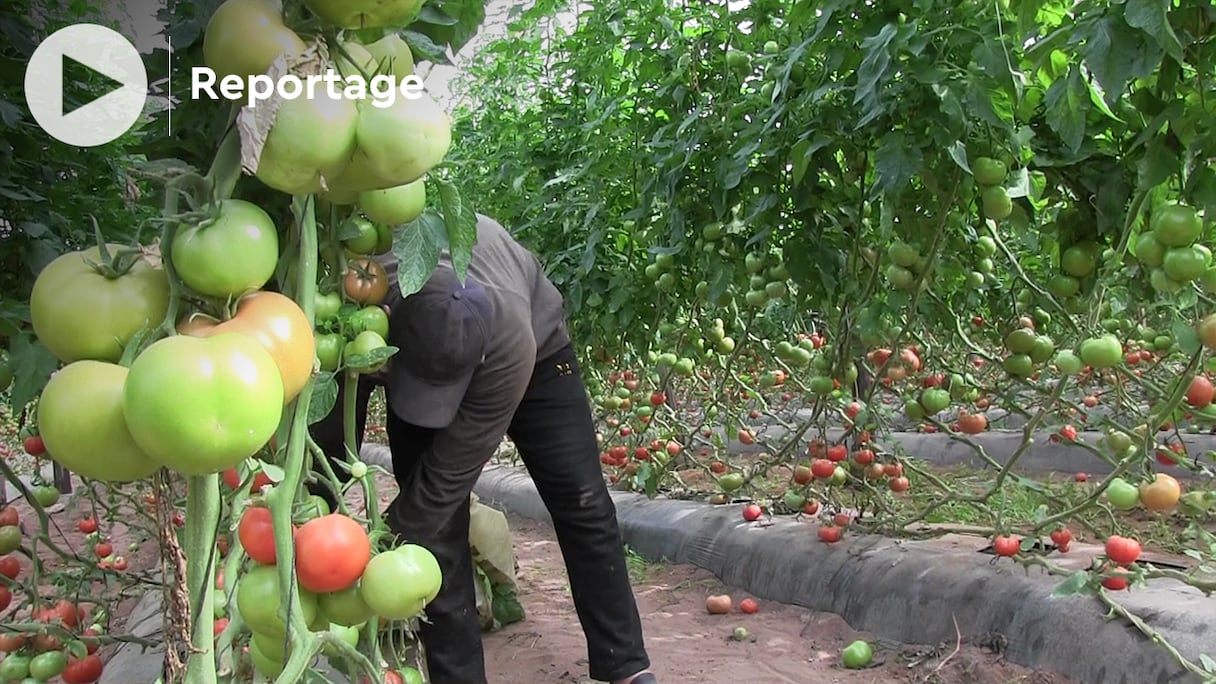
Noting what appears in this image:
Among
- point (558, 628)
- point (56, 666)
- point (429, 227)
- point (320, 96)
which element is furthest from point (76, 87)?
point (558, 628)

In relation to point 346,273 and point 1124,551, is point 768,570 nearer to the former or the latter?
point 1124,551

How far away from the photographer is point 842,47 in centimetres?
215

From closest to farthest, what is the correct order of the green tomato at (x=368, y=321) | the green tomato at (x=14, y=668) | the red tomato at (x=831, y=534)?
the green tomato at (x=368, y=321) < the green tomato at (x=14, y=668) < the red tomato at (x=831, y=534)

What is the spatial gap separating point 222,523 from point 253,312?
0.46 meters

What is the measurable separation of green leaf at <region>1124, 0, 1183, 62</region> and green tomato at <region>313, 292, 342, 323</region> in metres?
1.32

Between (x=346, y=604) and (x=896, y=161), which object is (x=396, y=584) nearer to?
(x=346, y=604)

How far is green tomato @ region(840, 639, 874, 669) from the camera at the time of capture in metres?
2.63

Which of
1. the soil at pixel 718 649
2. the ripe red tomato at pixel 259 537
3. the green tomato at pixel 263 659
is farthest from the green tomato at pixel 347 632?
the soil at pixel 718 649

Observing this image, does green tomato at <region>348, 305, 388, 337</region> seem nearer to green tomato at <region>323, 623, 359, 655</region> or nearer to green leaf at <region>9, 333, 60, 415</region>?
green tomato at <region>323, 623, 359, 655</region>

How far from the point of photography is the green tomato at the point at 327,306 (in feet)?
3.51

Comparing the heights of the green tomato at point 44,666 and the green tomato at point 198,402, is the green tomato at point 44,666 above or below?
below

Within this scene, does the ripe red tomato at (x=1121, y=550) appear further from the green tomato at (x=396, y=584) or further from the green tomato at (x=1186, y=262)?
the green tomato at (x=396, y=584)

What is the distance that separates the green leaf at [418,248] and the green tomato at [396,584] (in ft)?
0.95

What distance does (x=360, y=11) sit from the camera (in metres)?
0.71
